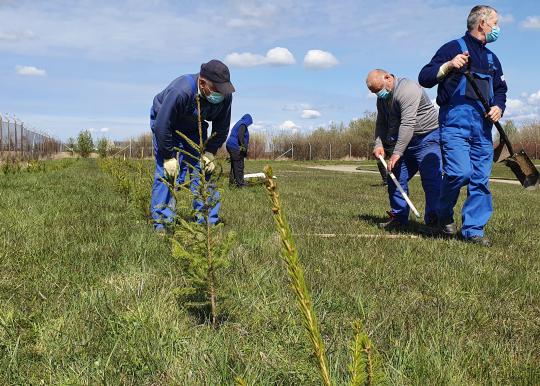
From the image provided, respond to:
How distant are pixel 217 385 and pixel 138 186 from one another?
4154 millimetres

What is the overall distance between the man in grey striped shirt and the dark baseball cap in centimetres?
207

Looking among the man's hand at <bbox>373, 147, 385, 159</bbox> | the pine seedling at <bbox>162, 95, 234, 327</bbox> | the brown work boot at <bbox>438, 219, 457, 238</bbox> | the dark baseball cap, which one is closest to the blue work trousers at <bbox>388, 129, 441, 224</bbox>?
the man's hand at <bbox>373, 147, 385, 159</bbox>

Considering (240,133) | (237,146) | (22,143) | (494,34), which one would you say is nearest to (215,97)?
(494,34)

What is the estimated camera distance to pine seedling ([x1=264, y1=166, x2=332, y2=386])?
697mm

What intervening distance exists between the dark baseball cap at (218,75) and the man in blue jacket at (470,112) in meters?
2.04

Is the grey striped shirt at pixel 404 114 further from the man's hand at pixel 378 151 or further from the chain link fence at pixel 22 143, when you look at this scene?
the chain link fence at pixel 22 143

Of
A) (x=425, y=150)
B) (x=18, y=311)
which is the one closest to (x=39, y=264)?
(x=18, y=311)

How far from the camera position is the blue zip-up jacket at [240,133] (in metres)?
10.8

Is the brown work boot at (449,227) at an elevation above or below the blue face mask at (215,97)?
below

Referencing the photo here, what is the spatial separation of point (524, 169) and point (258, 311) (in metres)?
4.08

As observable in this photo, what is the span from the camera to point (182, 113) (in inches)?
175

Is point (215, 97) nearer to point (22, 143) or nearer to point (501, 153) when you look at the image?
point (501, 153)

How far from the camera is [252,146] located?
55.2 m

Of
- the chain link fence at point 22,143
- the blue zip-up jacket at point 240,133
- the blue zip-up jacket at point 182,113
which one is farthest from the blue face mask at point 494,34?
the chain link fence at point 22,143
